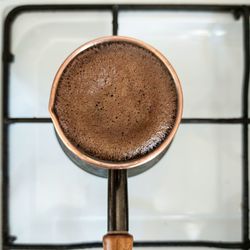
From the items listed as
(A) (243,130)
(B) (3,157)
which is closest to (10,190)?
(B) (3,157)

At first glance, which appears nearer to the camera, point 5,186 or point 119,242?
point 119,242

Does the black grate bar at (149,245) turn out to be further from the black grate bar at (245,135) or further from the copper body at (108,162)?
the copper body at (108,162)

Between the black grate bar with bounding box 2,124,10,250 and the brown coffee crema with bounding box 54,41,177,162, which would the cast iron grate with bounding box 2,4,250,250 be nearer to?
the black grate bar with bounding box 2,124,10,250

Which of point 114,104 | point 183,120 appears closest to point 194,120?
point 183,120

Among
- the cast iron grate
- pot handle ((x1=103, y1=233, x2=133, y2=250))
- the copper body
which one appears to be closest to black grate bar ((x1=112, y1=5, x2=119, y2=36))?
the cast iron grate

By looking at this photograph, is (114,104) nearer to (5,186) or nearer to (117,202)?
(117,202)

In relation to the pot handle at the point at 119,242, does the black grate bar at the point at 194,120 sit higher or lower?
higher

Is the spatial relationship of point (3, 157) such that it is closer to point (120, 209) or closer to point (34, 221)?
point (34, 221)

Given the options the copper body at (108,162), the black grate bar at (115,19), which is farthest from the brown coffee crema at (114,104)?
the black grate bar at (115,19)
